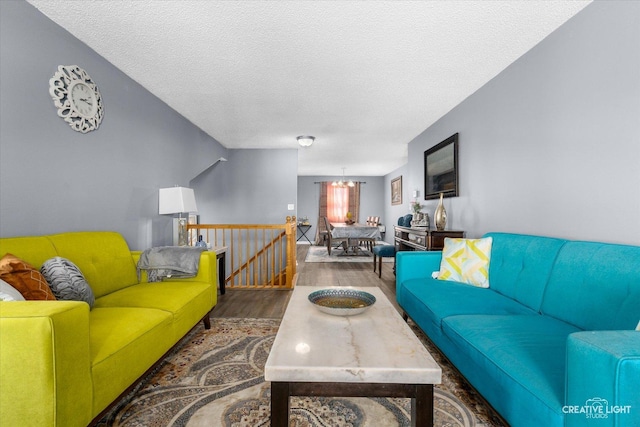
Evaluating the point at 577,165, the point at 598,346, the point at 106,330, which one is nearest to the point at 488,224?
the point at 577,165

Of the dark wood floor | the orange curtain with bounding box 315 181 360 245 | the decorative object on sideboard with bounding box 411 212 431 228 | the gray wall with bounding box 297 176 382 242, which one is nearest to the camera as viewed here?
the dark wood floor

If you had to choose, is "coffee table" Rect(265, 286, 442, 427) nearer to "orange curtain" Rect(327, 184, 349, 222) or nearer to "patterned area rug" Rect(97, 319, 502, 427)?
"patterned area rug" Rect(97, 319, 502, 427)

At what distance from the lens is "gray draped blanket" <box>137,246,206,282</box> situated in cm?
256

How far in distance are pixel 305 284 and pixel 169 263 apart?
2249mm

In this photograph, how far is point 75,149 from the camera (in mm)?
2344

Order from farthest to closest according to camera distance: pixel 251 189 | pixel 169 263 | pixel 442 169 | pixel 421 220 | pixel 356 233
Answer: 1. pixel 356 233
2. pixel 251 189
3. pixel 421 220
4. pixel 442 169
5. pixel 169 263

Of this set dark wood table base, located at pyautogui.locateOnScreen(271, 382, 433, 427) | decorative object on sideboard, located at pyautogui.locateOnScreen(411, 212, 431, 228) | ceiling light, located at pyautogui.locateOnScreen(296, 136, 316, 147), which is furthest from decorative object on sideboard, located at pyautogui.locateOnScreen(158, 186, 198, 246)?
decorative object on sideboard, located at pyautogui.locateOnScreen(411, 212, 431, 228)

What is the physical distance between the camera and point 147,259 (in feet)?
8.60

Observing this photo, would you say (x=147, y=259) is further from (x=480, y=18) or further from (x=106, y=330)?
(x=480, y=18)

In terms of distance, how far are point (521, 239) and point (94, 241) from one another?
10.4 ft

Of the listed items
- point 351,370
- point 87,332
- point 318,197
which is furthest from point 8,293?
point 318,197

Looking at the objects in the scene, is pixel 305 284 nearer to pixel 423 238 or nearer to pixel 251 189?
pixel 423 238

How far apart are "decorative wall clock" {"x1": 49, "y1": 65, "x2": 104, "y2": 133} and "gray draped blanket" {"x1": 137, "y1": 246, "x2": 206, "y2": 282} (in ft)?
3.72

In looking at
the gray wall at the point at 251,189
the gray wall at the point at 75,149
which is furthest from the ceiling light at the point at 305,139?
the gray wall at the point at 75,149
